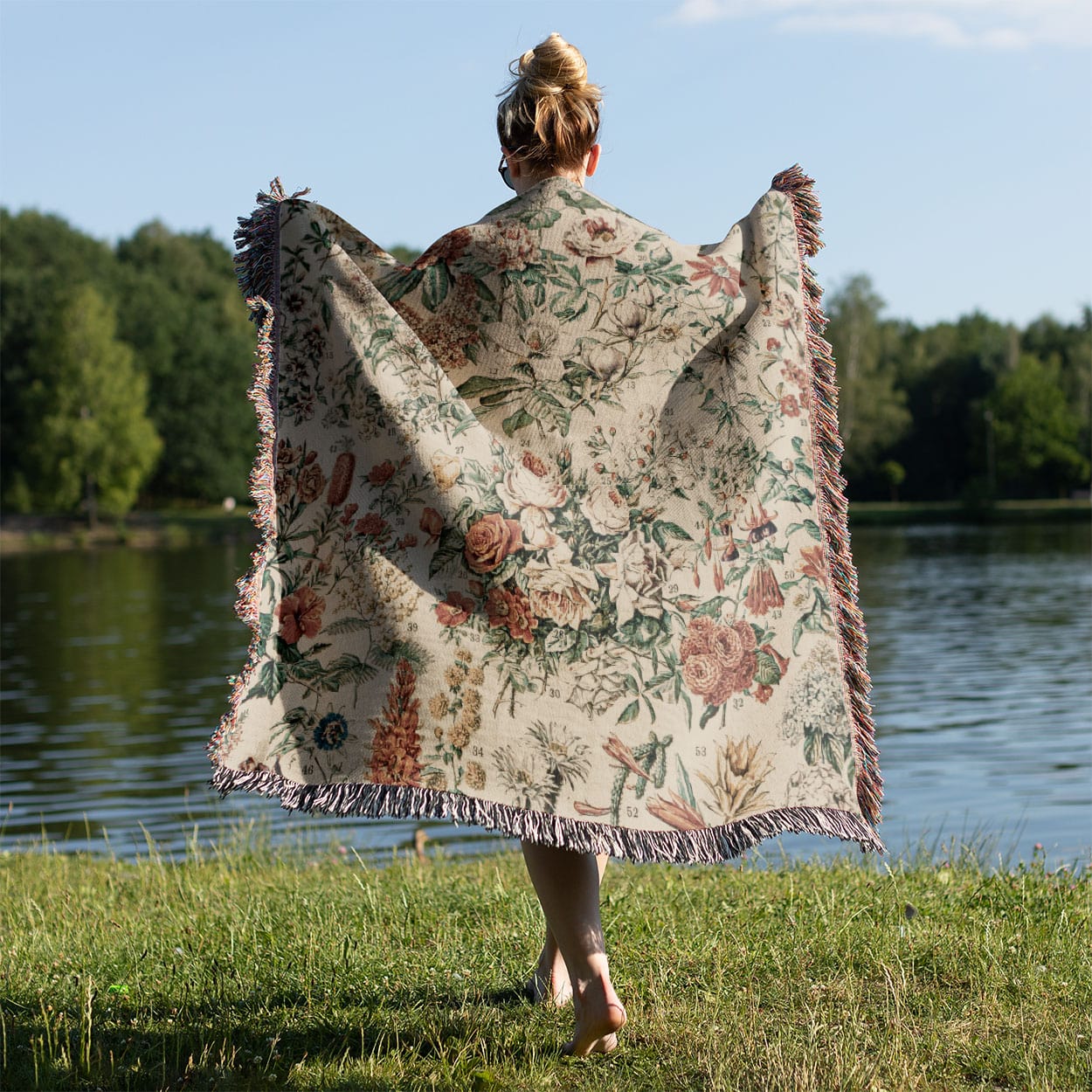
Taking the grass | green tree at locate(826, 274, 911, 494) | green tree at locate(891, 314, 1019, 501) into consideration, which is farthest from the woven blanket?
green tree at locate(891, 314, 1019, 501)

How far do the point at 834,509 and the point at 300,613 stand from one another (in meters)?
1.26

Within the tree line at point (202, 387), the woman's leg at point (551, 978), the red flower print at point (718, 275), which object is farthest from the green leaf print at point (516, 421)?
the tree line at point (202, 387)

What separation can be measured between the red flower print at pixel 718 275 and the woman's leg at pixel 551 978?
1371mm

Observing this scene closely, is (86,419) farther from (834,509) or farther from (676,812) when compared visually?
(676,812)

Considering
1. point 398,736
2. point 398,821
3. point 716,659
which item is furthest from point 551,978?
point 398,821

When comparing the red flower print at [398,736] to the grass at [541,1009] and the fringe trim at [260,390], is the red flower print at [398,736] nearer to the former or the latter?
the fringe trim at [260,390]

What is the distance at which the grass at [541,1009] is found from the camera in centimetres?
278

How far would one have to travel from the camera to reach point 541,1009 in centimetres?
317

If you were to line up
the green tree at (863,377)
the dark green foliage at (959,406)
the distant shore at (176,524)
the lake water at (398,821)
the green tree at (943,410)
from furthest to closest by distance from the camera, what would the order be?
the green tree at (943,410)
the dark green foliage at (959,406)
the green tree at (863,377)
the distant shore at (176,524)
the lake water at (398,821)

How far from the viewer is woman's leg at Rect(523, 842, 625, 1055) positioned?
284 centimetres

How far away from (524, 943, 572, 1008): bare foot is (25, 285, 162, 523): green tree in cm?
4918

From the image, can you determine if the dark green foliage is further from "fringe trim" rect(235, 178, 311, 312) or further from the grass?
"fringe trim" rect(235, 178, 311, 312)

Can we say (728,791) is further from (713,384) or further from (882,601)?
(882,601)

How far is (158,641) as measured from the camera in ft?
70.2
